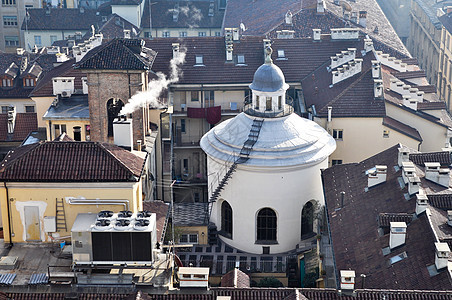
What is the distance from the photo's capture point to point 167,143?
8788 cm

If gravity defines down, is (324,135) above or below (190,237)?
above

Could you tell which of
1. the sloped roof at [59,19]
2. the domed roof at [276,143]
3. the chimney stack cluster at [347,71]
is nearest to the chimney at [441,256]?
the domed roof at [276,143]

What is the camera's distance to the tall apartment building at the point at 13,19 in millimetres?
147875

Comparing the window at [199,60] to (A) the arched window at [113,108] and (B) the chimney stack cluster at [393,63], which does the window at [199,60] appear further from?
(A) the arched window at [113,108]

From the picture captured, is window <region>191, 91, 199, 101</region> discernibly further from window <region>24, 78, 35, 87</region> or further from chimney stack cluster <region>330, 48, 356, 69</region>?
window <region>24, 78, 35, 87</region>

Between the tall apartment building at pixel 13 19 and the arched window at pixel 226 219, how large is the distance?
79.2 metres

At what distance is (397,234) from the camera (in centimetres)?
5862

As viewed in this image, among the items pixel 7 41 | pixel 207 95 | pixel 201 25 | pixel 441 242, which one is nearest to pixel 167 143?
pixel 207 95

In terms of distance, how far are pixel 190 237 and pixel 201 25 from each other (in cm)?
6744

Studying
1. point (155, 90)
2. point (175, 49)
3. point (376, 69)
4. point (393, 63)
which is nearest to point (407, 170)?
point (376, 69)

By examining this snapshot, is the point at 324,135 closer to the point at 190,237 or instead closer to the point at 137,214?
the point at 190,237

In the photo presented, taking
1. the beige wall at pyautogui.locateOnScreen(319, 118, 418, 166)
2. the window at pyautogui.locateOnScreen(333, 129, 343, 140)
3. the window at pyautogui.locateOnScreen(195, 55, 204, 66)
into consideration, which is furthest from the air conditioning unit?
the window at pyautogui.locateOnScreen(333, 129, 343, 140)

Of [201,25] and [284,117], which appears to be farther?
[201,25]

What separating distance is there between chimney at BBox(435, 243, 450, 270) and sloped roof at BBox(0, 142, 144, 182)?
19.5m
